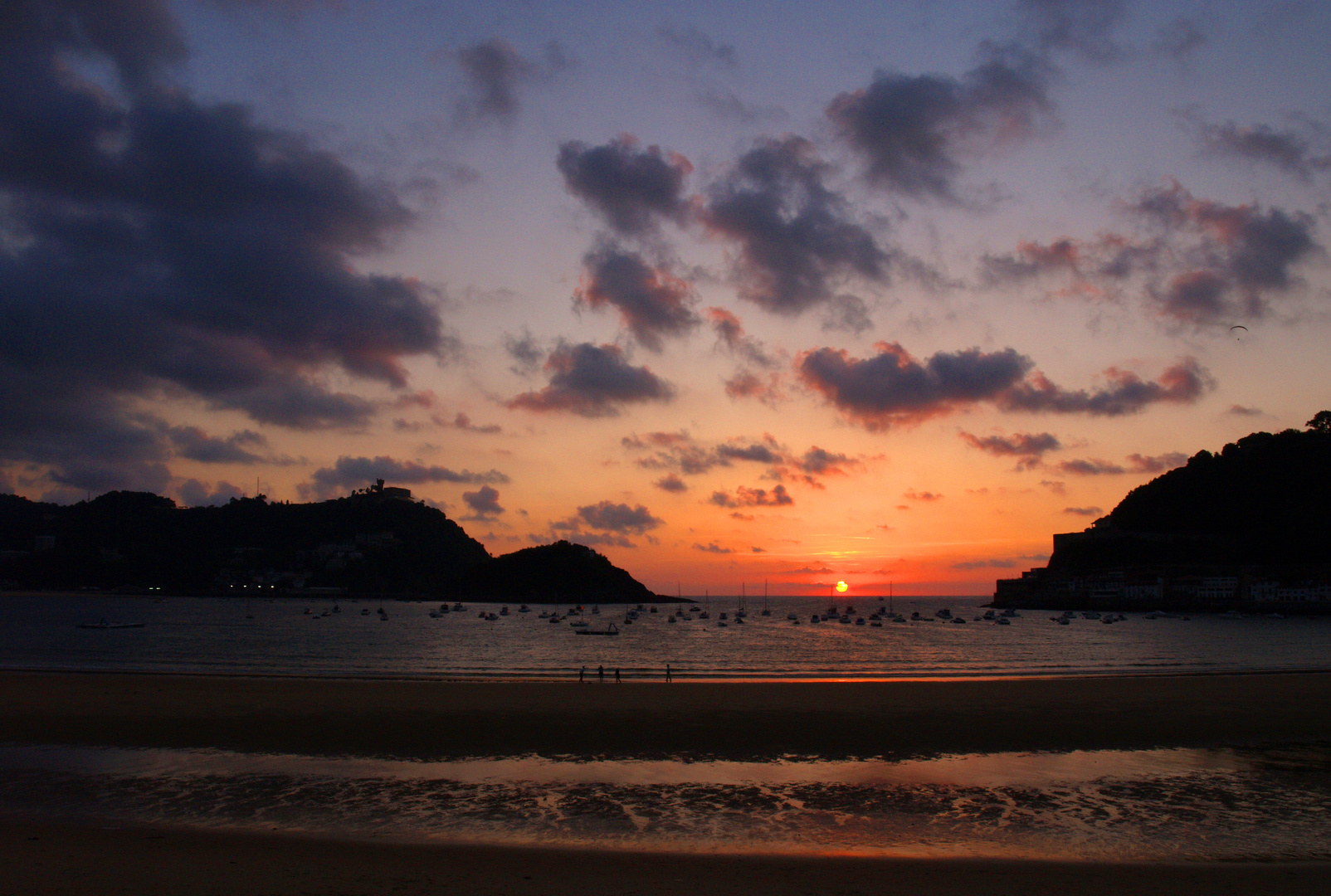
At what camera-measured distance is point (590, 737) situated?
71.4 ft

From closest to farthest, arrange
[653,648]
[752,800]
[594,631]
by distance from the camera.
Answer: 1. [752,800]
2. [653,648]
3. [594,631]

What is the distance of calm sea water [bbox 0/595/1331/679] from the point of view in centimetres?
4991

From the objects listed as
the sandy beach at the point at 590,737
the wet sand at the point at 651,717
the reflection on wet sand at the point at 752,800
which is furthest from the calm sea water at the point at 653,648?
the reflection on wet sand at the point at 752,800

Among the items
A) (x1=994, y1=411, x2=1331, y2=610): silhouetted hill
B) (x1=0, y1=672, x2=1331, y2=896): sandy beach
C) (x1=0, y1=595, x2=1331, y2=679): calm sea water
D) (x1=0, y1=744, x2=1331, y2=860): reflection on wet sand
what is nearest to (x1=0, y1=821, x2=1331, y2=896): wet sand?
(x1=0, y1=672, x2=1331, y2=896): sandy beach

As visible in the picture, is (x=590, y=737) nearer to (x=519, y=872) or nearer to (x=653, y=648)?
(x=519, y=872)

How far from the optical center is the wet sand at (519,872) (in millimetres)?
10422

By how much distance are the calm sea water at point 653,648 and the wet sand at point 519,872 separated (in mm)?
29535

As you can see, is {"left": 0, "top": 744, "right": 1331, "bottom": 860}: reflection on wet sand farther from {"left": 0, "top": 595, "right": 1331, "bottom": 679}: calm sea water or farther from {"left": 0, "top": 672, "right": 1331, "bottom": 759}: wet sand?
{"left": 0, "top": 595, "right": 1331, "bottom": 679}: calm sea water

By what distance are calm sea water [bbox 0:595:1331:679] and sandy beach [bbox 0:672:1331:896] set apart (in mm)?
13634

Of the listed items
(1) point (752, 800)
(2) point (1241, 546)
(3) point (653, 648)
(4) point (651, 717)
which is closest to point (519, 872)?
(1) point (752, 800)

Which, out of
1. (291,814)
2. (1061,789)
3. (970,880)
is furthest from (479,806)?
(1061,789)

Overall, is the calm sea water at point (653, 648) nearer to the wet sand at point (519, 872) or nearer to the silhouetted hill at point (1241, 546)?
the wet sand at point (519, 872)

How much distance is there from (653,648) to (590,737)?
5453 cm

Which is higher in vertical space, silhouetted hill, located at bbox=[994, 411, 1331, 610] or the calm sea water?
silhouetted hill, located at bbox=[994, 411, 1331, 610]
